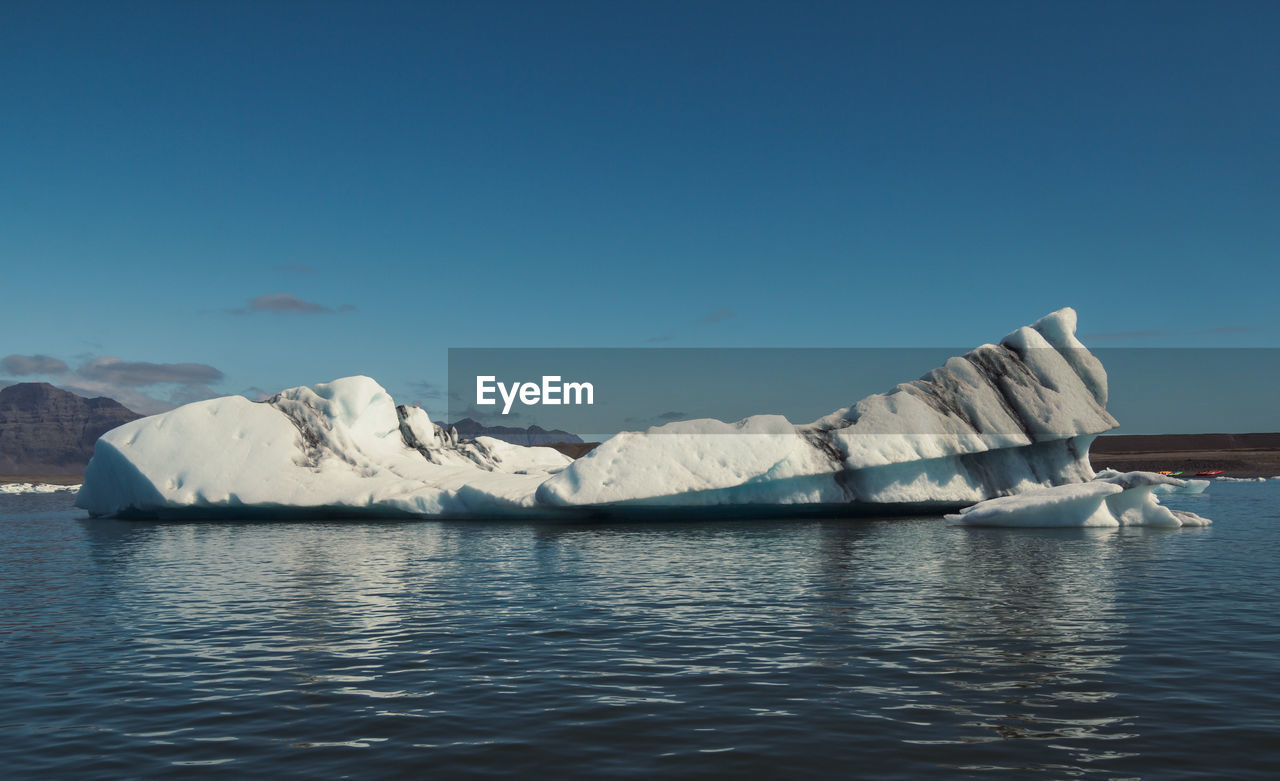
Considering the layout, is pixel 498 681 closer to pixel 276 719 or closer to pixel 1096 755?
pixel 276 719

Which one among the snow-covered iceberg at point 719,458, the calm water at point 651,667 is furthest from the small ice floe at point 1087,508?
the calm water at point 651,667

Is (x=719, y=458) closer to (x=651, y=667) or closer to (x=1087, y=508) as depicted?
(x=1087, y=508)

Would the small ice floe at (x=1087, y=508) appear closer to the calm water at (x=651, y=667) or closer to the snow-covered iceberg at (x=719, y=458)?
the snow-covered iceberg at (x=719, y=458)

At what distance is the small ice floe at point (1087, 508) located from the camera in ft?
75.7

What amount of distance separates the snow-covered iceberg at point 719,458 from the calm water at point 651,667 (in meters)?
8.02

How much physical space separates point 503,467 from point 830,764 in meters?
38.4

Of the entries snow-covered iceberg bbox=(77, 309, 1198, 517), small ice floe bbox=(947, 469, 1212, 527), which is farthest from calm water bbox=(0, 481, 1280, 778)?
snow-covered iceberg bbox=(77, 309, 1198, 517)

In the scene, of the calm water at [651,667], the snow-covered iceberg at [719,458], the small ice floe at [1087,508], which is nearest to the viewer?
the calm water at [651,667]

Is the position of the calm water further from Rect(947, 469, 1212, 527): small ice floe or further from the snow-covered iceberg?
the snow-covered iceberg

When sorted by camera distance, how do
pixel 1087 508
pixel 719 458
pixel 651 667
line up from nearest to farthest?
pixel 651 667
pixel 1087 508
pixel 719 458

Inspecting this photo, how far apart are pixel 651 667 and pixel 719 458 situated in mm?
16741

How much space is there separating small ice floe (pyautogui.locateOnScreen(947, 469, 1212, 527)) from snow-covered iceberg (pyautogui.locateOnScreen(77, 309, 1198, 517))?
0.90 m

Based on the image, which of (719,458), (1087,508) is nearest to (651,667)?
(719,458)

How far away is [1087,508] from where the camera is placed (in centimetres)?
2364
